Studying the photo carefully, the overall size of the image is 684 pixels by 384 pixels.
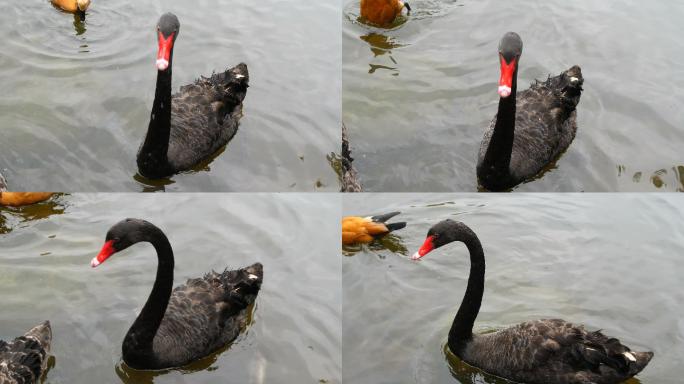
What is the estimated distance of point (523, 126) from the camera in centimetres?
509

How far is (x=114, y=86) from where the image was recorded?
569cm

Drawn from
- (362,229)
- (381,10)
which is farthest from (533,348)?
(381,10)

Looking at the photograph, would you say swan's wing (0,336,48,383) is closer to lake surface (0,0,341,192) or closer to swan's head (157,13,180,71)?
lake surface (0,0,341,192)

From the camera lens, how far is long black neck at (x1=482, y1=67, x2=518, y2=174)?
14.7 feet

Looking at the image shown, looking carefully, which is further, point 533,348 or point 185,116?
point 185,116

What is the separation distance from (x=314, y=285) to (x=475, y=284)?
103 centimetres

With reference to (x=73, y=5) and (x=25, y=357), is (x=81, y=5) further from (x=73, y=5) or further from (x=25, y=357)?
(x=25, y=357)

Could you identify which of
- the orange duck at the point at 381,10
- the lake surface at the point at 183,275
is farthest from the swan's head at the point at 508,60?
the orange duck at the point at 381,10

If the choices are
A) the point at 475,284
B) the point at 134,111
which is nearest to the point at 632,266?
the point at 475,284

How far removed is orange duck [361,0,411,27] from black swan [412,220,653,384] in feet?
8.35

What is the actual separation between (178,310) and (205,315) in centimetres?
15

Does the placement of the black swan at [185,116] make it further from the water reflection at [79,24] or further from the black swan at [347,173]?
the water reflection at [79,24]

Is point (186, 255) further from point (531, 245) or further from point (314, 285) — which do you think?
point (531, 245)

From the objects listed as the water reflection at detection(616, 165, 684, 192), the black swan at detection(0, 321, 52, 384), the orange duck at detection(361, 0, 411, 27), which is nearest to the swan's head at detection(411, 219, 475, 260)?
the water reflection at detection(616, 165, 684, 192)
